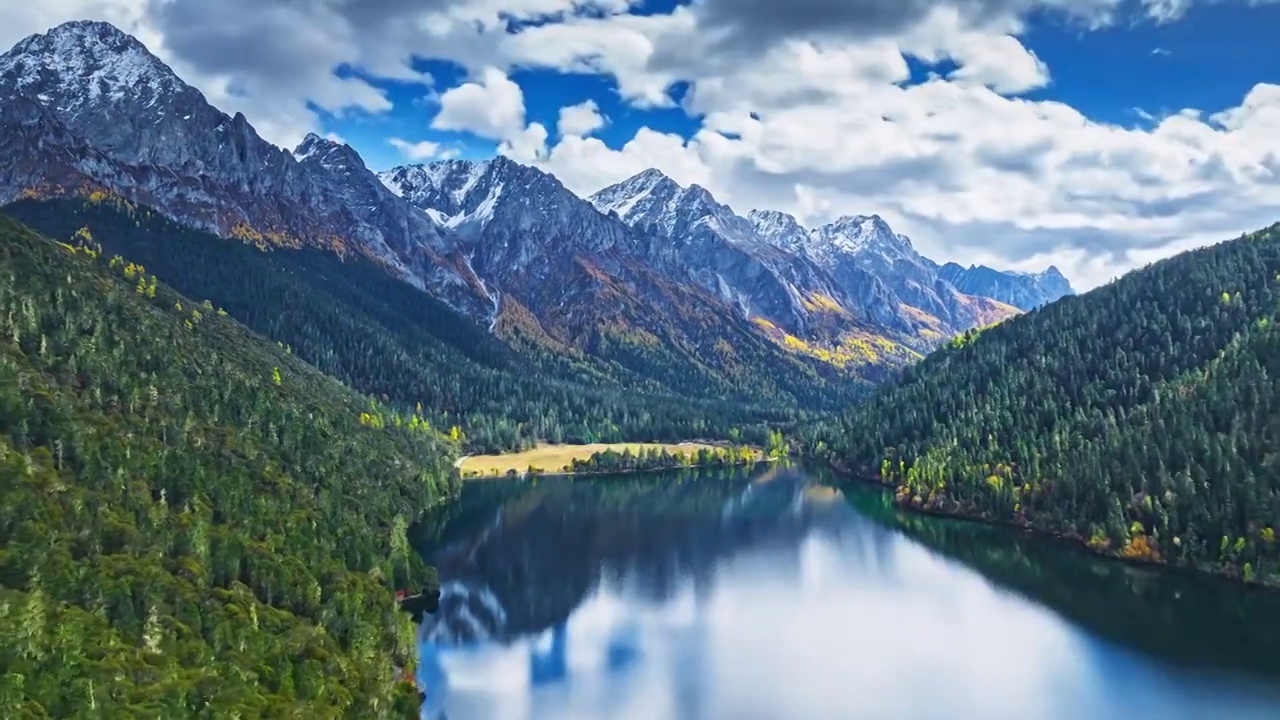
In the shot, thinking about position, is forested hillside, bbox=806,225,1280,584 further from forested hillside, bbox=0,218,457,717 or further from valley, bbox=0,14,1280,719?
forested hillside, bbox=0,218,457,717

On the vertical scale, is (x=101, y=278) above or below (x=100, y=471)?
above

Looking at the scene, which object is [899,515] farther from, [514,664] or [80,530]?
[80,530]

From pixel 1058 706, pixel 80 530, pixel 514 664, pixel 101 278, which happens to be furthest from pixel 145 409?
pixel 1058 706

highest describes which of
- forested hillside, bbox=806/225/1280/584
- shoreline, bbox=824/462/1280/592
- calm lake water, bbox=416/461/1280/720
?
forested hillside, bbox=806/225/1280/584

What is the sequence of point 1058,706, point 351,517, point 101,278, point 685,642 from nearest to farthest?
point 1058,706 < point 685,642 < point 351,517 < point 101,278

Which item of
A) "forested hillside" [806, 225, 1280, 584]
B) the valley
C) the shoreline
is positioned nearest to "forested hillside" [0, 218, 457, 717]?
the valley
